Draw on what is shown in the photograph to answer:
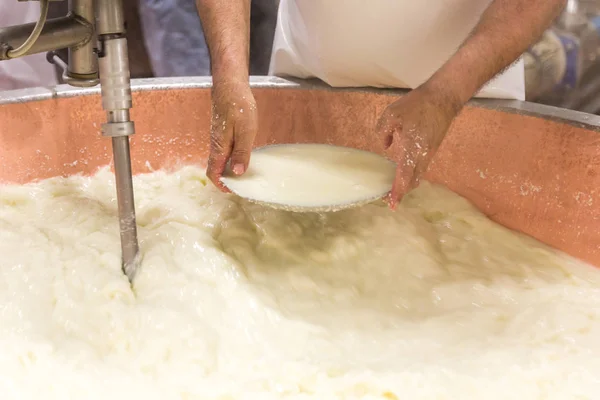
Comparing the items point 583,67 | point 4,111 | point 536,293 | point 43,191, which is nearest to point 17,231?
point 43,191

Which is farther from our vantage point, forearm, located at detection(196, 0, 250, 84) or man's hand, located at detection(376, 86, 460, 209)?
forearm, located at detection(196, 0, 250, 84)

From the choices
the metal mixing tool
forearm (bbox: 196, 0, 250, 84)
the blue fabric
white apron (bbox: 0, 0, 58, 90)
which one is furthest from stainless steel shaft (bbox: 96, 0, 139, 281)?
white apron (bbox: 0, 0, 58, 90)

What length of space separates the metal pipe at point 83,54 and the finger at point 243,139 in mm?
231

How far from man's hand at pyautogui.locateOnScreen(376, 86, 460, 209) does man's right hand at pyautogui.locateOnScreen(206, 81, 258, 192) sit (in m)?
0.22

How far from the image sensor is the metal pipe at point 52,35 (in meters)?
0.58

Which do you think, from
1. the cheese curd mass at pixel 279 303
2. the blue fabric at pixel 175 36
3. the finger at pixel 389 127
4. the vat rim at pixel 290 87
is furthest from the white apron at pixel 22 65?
the finger at pixel 389 127

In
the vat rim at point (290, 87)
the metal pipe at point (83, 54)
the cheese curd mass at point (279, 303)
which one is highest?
the metal pipe at point (83, 54)

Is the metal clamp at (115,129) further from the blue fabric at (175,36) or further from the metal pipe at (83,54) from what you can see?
the blue fabric at (175,36)

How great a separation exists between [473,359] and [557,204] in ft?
1.32

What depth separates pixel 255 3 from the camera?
6.37ft

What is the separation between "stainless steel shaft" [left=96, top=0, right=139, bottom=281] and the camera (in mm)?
652

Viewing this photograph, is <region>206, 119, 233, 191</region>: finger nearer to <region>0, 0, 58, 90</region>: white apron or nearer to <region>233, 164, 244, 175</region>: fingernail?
<region>233, 164, 244, 175</region>: fingernail

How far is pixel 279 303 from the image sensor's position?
31.8 inches

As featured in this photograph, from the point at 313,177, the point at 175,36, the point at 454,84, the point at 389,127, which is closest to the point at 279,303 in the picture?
the point at 313,177
